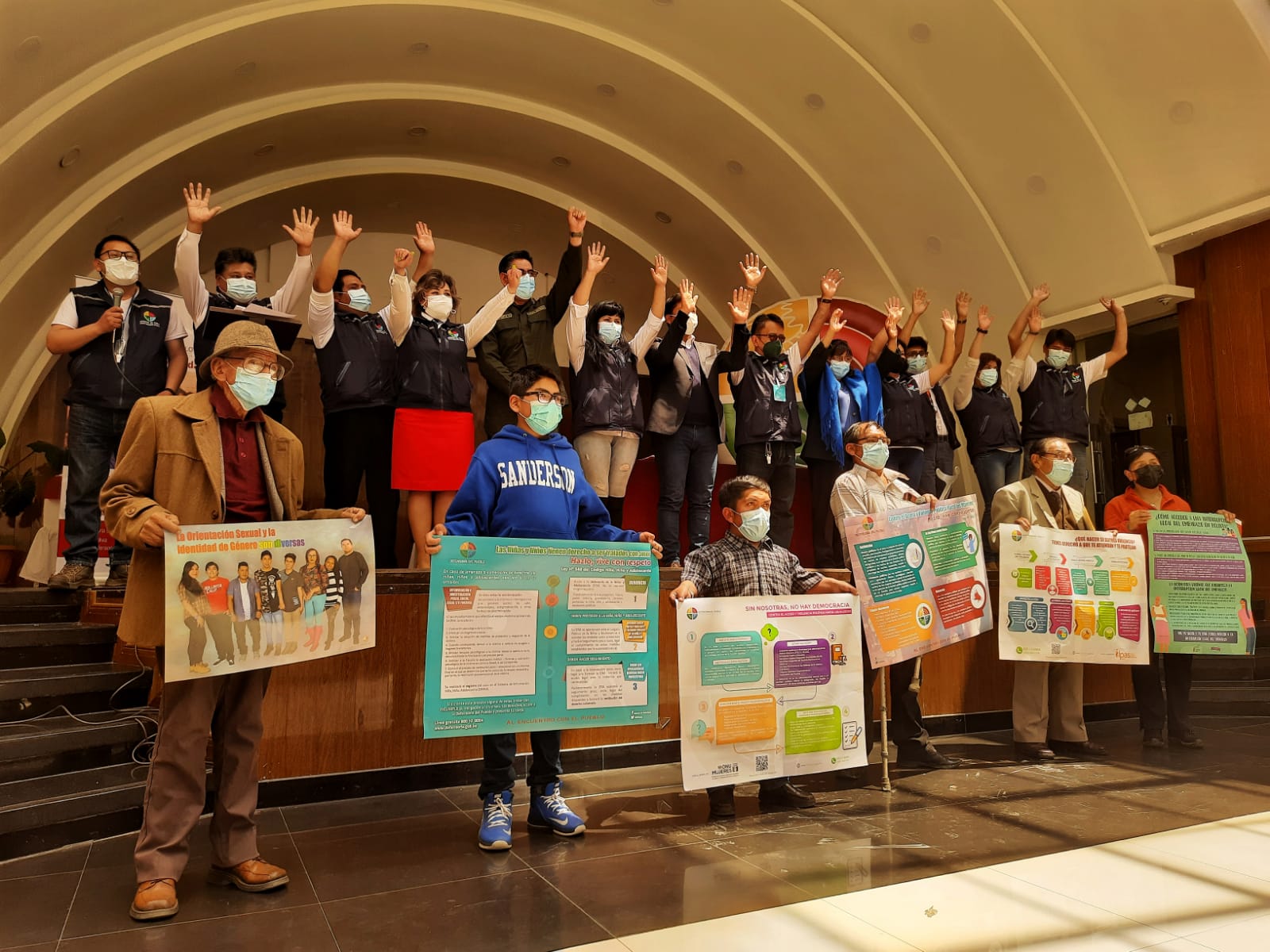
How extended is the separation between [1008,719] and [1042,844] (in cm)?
260

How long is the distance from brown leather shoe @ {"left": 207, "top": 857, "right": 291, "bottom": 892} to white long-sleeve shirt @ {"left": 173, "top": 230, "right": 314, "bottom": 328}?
314 centimetres

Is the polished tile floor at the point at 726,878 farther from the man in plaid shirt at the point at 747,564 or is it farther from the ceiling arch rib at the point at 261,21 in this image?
the ceiling arch rib at the point at 261,21

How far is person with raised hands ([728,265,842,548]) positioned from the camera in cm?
559

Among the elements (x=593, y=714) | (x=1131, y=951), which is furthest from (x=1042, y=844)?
(x=593, y=714)

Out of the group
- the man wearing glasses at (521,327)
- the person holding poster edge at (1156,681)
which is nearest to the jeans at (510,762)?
the man wearing glasses at (521,327)

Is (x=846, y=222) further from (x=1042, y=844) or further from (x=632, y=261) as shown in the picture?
(x=1042, y=844)

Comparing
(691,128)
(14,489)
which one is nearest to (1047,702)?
(691,128)

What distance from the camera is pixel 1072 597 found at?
15.5 ft

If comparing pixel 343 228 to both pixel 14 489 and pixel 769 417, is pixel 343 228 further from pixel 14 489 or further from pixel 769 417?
pixel 14 489

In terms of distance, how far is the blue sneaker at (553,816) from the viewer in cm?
334

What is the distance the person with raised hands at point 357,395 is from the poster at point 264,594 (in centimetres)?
169

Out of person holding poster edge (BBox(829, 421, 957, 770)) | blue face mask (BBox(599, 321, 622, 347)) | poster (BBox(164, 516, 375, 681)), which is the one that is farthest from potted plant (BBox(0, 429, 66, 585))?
person holding poster edge (BBox(829, 421, 957, 770))

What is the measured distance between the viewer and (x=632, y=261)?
36.2ft

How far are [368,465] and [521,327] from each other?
4.27 ft
